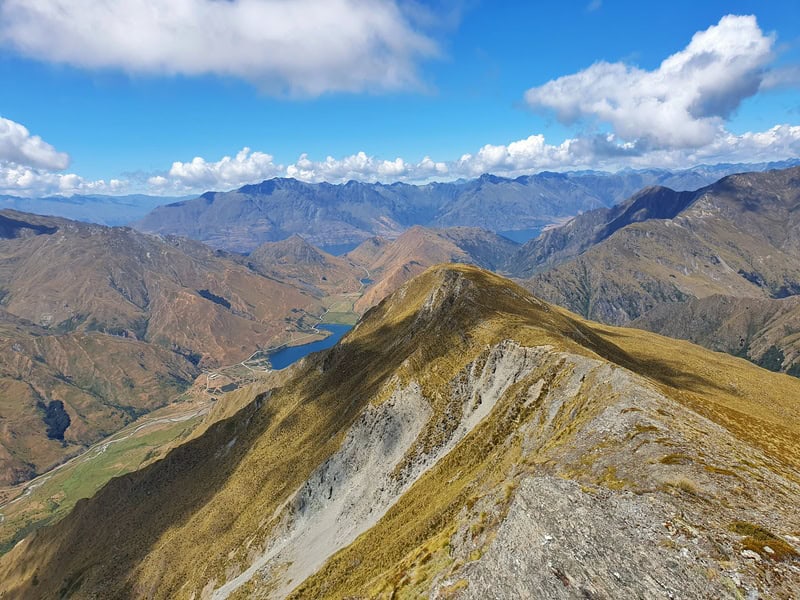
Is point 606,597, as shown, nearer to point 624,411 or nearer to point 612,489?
point 612,489

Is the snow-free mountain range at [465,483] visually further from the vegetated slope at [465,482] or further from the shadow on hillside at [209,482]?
the shadow on hillside at [209,482]

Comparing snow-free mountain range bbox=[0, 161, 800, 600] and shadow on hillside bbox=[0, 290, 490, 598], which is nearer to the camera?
snow-free mountain range bbox=[0, 161, 800, 600]

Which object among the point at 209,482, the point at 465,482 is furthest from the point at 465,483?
the point at 209,482

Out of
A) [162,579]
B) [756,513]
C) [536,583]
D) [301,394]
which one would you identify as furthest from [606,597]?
[301,394]

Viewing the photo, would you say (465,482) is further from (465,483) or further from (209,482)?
(209,482)

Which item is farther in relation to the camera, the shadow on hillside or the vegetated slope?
the shadow on hillside

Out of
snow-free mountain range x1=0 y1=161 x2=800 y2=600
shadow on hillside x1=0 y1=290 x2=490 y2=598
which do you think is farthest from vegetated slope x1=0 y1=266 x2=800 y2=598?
shadow on hillside x1=0 y1=290 x2=490 y2=598

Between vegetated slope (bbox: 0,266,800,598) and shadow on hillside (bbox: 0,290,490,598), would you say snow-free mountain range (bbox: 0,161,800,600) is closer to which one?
vegetated slope (bbox: 0,266,800,598)

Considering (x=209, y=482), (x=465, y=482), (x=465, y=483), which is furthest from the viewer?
(x=209, y=482)
